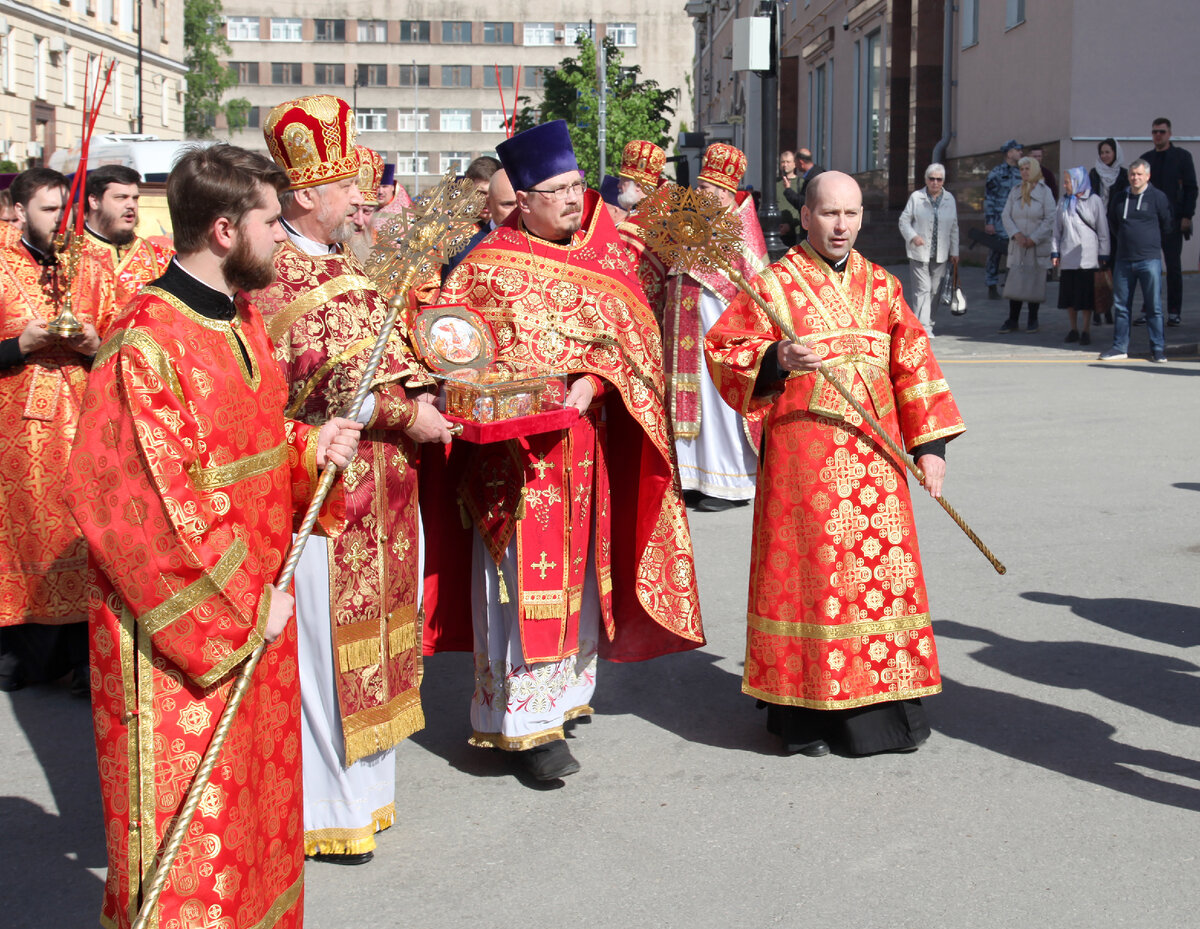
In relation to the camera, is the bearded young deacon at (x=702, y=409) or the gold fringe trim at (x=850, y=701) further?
the bearded young deacon at (x=702, y=409)

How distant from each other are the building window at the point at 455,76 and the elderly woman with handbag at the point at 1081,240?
76.7 metres

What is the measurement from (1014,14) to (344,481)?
20.5 m

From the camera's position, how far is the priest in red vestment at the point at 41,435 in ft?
18.3

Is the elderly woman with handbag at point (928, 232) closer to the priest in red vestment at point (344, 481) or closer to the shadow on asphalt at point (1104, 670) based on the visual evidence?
the shadow on asphalt at point (1104, 670)

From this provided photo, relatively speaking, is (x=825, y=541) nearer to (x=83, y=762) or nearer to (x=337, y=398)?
(x=337, y=398)

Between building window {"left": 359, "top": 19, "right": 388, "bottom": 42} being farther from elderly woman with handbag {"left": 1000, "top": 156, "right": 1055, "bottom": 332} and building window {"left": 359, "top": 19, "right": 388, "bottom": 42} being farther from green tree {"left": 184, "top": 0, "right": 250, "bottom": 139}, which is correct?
elderly woman with handbag {"left": 1000, "top": 156, "right": 1055, "bottom": 332}

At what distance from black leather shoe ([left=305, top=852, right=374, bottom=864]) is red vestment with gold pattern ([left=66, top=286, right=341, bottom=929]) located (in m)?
1.06

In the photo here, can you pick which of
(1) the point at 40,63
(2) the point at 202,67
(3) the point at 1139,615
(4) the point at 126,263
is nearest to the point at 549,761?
(4) the point at 126,263

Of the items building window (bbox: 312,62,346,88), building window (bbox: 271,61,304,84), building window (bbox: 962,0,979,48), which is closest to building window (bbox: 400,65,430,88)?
building window (bbox: 312,62,346,88)

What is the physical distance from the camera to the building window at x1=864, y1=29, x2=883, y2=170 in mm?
29656

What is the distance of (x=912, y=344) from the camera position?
4.98m

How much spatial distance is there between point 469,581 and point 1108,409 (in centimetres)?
830

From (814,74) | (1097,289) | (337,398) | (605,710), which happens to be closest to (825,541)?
(605,710)

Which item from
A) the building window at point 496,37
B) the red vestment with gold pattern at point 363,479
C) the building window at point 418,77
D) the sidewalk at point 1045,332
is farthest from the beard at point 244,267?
the building window at point 496,37
